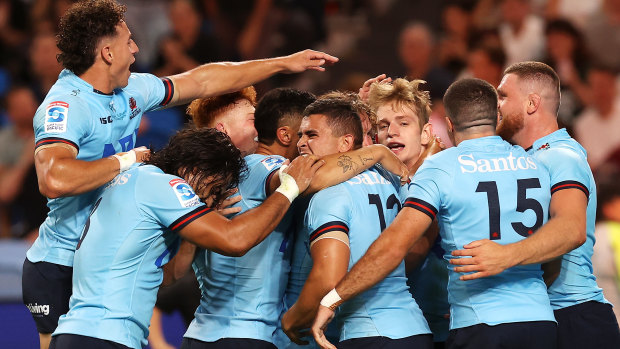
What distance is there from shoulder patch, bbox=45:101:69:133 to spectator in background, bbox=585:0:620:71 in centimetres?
791

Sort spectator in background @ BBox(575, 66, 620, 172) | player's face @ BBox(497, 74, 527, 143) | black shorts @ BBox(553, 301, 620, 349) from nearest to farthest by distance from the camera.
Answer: black shorts @ BBox(553, 301, 620, 349)
player's face @ BBox(497, 74, 527, 143)
spectator in background @ BBox(575, 66, 620, 172)

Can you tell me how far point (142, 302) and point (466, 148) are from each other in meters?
1.86

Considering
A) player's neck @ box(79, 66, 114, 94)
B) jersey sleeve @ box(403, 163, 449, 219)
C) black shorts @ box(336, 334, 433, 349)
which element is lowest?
black shorts @ box(336, 334, 433, 349)

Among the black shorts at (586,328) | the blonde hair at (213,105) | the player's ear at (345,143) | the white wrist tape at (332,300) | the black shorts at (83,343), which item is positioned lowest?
the black shorts at (586,328)

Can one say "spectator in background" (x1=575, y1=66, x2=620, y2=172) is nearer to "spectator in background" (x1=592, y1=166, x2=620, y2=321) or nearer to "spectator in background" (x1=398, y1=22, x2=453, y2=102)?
"spectator in background" (x1=398, y1=22, x2=453, y2=102)

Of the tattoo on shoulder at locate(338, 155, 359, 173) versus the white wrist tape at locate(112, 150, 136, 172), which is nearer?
the white wrist tape at locate(112, 150, 136, 172)

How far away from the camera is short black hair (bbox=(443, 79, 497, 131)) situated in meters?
4.21

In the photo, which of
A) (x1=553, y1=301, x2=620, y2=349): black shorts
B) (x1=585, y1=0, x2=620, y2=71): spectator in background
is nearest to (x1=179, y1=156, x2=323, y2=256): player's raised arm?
(x1=553, y1=301, x2=620, y2=349): black shorts

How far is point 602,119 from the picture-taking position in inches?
388

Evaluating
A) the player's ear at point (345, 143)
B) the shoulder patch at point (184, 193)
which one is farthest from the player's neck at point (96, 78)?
the player's ear at point (345, 143)

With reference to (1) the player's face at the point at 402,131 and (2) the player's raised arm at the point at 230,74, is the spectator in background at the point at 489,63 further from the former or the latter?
(2) the player's raised arm at the point at 230,74

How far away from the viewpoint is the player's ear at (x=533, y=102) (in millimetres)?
4680

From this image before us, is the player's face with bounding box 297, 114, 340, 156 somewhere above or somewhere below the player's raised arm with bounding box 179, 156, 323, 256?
above

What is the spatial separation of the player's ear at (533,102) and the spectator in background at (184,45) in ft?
26.2
